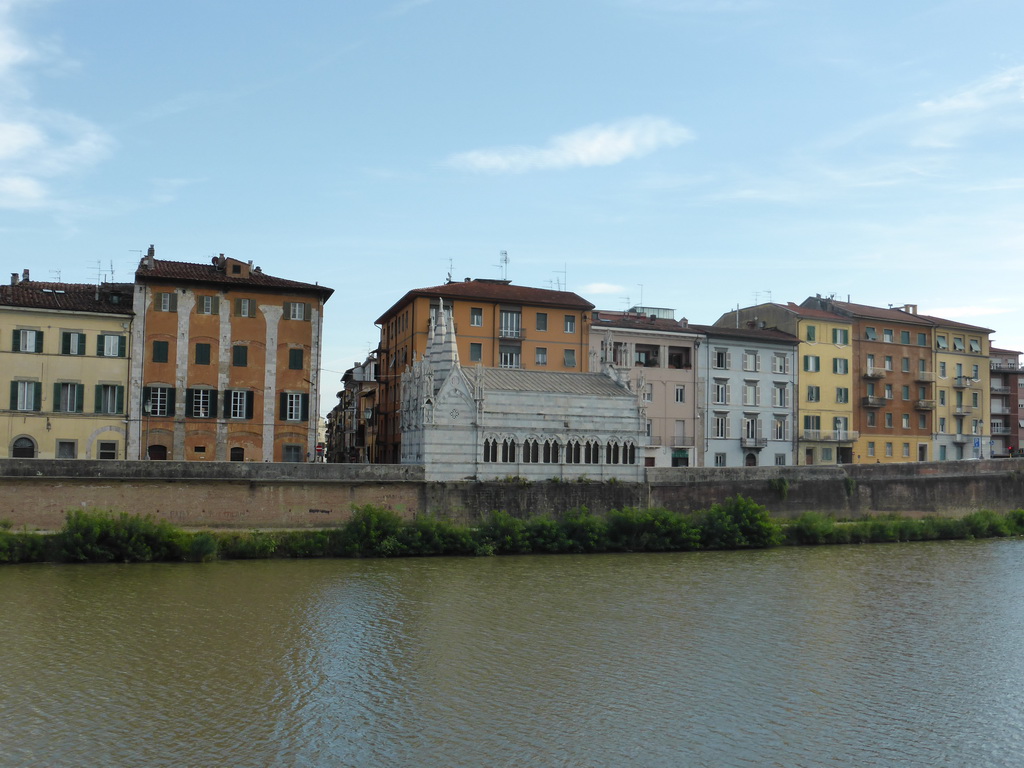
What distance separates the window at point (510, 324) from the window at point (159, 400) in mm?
19583

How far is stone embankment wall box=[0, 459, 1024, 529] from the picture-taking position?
40062mm

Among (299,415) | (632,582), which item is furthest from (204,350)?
(632,582)

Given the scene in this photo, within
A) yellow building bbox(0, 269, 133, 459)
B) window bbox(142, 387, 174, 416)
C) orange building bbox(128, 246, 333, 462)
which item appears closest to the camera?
yellow building bbox(0, 269, 133, 459)

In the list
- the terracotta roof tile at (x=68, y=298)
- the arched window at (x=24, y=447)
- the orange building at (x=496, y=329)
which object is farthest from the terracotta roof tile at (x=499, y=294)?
the arched window at (x=24, y=447)

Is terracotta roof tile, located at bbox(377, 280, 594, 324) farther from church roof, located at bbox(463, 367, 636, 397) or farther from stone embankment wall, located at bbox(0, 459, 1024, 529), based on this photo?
stone embankment wall, located at bbox(0, 459, 1024, 529)

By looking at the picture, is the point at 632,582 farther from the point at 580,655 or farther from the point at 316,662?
the point at 316,662

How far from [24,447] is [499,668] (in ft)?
114

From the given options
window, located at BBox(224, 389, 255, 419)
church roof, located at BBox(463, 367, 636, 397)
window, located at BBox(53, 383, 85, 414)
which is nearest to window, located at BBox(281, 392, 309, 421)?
window, located at BBox(224, 389, 255, 419)

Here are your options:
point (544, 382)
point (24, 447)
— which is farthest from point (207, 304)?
point (544, 382)

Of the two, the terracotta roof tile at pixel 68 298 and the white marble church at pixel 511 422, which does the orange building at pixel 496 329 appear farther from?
the terracotta roof tile at pixel 68 298

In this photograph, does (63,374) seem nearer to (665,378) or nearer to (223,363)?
(223,363)

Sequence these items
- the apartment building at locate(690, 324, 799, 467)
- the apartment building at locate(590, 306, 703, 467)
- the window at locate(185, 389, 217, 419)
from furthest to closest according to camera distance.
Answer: the apartment building at locate(690, 324, 799, 467), the apartment building at locate(590, 306, 703, 467), the window at locate(185, 389, 217, 419)

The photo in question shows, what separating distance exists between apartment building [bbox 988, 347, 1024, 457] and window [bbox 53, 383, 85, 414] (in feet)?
248

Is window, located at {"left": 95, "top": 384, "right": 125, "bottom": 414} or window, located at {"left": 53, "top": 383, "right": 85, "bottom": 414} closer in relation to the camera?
window, located at {"left": 53, "top": 383, "right": 85, "bottom": 414}
